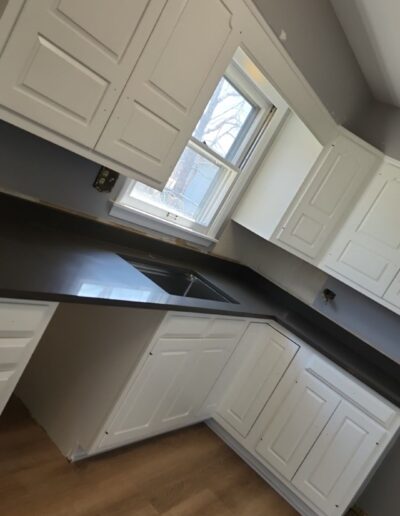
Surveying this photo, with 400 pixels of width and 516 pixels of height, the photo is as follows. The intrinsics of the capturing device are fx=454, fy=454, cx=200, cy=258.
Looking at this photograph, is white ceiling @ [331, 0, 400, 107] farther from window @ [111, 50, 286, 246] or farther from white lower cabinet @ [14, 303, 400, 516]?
white lower cabinet @ [14, 303, 400, 516]

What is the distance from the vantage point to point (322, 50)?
250 cm

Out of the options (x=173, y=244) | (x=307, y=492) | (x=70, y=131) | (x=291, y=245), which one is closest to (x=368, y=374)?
(x=307, y=492)

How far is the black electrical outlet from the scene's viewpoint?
2.27 meters

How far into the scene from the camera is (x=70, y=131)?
5.12 ft

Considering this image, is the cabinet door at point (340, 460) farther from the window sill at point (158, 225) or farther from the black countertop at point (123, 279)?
the window sill at point (158, 225)

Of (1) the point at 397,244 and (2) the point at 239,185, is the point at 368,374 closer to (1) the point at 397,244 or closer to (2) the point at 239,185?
(1) the point at 397,244

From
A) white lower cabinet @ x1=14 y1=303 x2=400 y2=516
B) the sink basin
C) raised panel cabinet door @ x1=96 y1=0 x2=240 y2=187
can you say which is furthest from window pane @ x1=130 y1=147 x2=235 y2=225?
white lower cabinet @ x1=14 y1=303 x2=400 y2=516

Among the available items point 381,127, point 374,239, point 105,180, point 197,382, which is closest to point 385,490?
point 197,382

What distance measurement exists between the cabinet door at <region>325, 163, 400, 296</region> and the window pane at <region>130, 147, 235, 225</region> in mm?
904

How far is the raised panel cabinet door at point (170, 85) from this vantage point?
5.44ft

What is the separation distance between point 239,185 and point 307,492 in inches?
79.4

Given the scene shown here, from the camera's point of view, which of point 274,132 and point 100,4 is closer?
point 100,4

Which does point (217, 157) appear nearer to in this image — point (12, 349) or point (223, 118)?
point (223, 118)

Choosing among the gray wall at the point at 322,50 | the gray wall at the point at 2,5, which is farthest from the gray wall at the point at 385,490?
the gray wall at the point at 2,5
